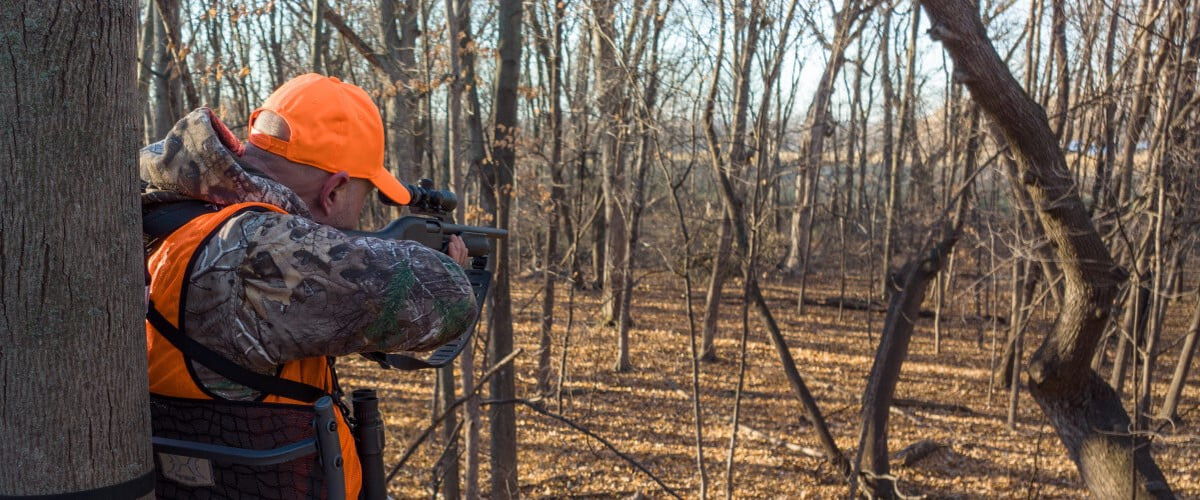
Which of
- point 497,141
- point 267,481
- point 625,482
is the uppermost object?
point 497,141

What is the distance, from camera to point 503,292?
244 inches

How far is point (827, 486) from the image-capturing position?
8422 millimetres

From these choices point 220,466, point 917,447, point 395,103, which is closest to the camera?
point 220,466

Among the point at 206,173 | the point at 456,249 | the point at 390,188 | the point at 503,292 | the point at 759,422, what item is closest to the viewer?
the point at 206,173

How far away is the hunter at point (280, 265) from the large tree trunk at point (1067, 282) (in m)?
4.50

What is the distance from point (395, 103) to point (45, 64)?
595 centimetres

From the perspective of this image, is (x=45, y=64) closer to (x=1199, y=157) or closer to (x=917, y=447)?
(x=1199, y=157)

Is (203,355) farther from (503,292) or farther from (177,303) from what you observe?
(503,292)

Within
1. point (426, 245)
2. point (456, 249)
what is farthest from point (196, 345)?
point (456, 249)

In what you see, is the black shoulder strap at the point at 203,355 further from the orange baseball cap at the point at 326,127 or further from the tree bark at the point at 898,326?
the tree bark at the point at 898,326

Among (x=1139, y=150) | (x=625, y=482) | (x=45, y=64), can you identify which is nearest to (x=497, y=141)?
(x=625, y=482)

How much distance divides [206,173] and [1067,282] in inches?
241

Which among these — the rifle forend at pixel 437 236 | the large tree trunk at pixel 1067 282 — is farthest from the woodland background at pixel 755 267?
the rifle forend at pixel 437 236

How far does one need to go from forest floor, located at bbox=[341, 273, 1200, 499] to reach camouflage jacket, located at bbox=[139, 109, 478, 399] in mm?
4108
